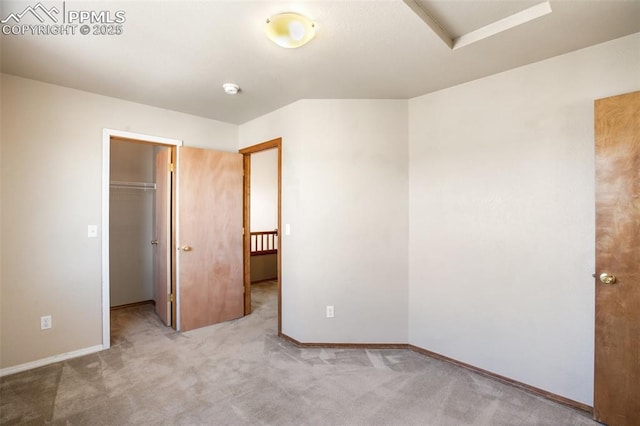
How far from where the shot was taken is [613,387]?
1.77 metres

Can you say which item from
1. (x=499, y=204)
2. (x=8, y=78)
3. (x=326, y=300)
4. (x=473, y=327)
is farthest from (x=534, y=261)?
(x=8, y=78)

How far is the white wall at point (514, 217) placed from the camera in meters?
1.97

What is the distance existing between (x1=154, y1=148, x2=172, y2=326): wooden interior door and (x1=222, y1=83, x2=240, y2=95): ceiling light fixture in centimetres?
120

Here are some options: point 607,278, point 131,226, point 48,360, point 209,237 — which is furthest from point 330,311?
point 131,226

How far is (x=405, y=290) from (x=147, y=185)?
3862mm

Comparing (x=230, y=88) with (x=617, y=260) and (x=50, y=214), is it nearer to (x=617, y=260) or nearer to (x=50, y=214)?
(x=50, y=214)

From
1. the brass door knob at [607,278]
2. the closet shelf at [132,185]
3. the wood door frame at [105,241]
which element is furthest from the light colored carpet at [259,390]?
the closet shelf at [132,185]

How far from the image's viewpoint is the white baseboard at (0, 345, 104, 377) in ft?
7.72

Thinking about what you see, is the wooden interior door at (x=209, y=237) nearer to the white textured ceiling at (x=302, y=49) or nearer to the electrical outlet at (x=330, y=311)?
the white textured ceiling at (x=302, y=49)

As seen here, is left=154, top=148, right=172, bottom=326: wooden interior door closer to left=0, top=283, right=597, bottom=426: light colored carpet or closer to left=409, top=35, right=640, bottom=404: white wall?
left=0, top=283, right=597, bottom=426: light colored carpet

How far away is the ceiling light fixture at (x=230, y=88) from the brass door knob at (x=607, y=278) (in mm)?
3104

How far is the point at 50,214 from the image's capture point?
101 inches

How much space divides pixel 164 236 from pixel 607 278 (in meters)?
4.07

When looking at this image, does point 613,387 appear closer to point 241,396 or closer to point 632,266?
point 632,266
